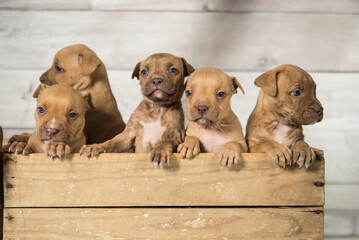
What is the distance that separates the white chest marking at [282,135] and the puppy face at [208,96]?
282 mm

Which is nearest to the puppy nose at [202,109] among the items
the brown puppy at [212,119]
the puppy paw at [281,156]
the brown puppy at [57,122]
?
the brown puppy at [212,119]

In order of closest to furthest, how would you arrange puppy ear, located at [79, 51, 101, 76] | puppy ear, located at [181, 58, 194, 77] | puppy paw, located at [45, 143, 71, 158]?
puppy paw, located at [45, 143, 71, 158], puppy ear, located at [181, 58, 194, 77], puppy ear, located at [79, 51, 101, 76]

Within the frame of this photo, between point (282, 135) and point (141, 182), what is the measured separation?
2.45ft

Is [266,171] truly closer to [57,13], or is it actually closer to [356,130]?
[356,130]

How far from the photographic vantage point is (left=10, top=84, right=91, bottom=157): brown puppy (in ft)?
6.64

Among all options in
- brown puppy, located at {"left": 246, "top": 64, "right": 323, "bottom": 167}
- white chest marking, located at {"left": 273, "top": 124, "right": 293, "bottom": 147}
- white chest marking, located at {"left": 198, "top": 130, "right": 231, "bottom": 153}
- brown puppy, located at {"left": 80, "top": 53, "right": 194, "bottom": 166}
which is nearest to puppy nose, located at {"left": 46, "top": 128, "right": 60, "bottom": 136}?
brown puppy, located at {"left": 80, "top": 53, "right": 194, "bottom": 166}

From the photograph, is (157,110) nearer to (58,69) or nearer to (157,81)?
Result: (157,81)

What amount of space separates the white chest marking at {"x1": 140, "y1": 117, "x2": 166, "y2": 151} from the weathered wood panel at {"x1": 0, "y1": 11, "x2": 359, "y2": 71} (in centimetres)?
133

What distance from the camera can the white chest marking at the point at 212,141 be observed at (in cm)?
221

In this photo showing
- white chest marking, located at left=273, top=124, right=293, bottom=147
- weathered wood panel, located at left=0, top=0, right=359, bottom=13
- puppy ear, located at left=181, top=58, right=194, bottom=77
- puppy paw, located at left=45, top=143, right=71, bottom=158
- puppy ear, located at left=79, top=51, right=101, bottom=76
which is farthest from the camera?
weathered wood panel, located at left=0, top=0, right=359, bottom=13

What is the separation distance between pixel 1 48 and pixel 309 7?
→ 2448mm

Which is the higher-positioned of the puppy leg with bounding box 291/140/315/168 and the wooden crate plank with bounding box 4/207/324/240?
the puppy leg with bounding box 291/140/315/168

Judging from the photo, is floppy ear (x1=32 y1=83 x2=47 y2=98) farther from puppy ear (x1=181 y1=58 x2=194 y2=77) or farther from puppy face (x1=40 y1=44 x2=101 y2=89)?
puppy ear (x1=181 y1=58 x2=194 y2=77)

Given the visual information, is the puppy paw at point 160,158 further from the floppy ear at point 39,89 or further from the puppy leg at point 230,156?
the floppy ear at point 39,89
